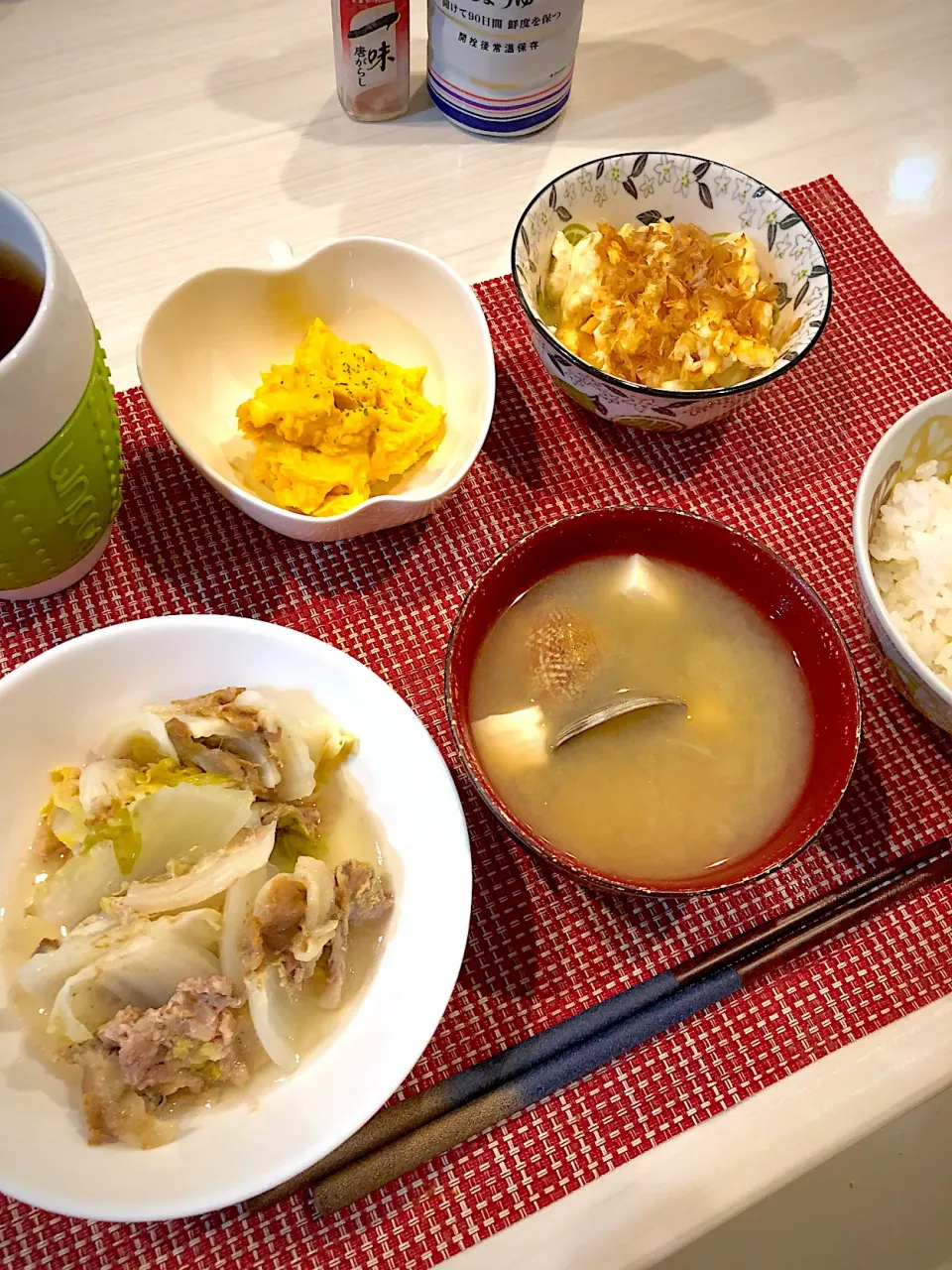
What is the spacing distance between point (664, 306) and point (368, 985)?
89 centimetres

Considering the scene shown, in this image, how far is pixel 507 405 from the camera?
4.31 ft

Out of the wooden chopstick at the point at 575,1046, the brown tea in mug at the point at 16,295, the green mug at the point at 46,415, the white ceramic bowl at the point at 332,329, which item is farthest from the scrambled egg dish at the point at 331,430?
the wooden chopstick at the point at 575,1046

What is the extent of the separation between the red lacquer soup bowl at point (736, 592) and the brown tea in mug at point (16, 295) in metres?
0.50

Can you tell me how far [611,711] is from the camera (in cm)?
102

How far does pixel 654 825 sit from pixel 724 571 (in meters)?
0.30

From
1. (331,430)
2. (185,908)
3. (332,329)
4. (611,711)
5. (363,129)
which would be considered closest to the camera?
(185,908)

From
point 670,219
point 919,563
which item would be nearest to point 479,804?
point 919,563

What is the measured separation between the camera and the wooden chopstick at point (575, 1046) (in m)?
0.87

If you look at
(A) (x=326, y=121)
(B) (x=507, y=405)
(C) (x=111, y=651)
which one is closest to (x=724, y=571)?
(B) (x=507, y=405)

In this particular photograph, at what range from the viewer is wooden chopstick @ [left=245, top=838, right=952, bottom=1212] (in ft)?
2.84

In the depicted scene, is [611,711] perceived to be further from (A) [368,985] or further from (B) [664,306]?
(B) [664,306]

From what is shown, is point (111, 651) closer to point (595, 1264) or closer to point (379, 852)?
point (379, 852)

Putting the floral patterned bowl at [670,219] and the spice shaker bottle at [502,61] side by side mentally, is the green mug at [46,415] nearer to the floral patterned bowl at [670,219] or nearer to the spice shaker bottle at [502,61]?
the floral patterned bowl at [670,219]

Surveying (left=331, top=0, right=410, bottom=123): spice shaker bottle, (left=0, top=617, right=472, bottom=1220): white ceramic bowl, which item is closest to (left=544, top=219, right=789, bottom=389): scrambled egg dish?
(left=331, top=0, right=410, bottom=123): spice shaker bottle
